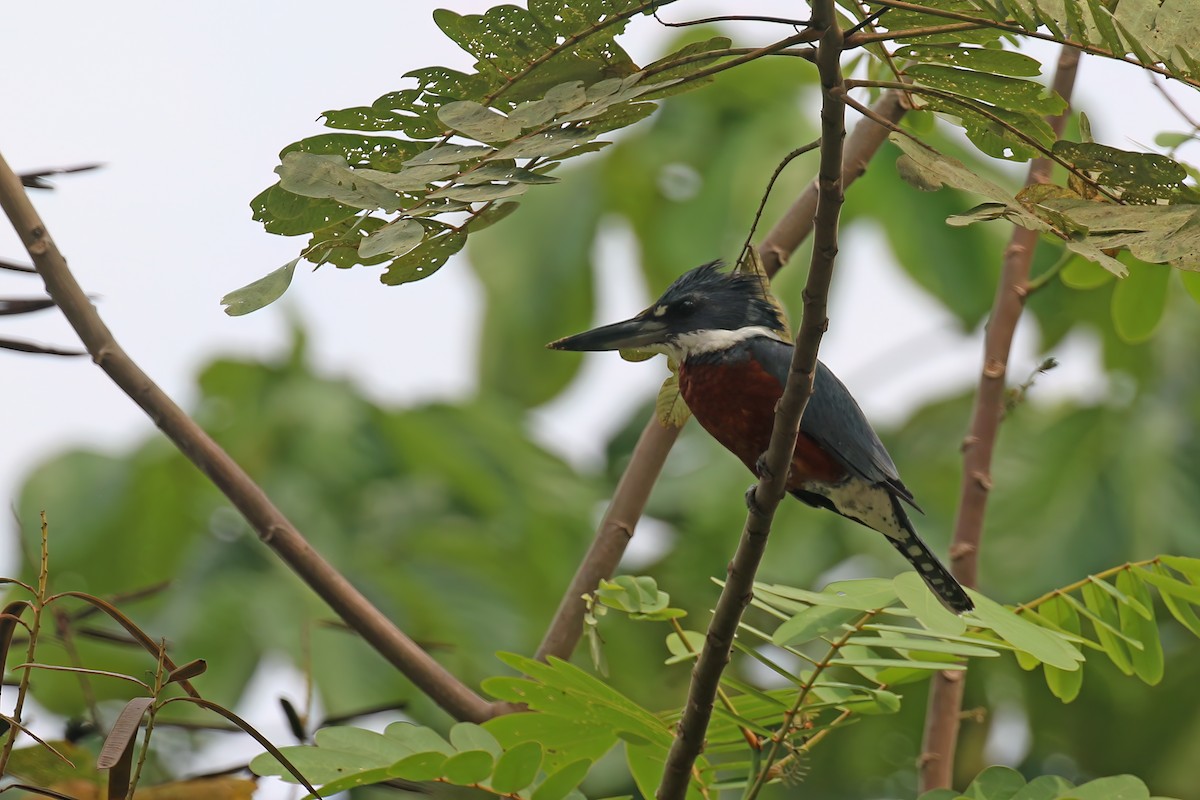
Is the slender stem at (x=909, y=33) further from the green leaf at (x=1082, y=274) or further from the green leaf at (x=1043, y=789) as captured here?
the green leaf at (x=1082, y=274)

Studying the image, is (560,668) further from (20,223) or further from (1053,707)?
(1053,707)

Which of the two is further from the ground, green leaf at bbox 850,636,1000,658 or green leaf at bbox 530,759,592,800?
green leaf at bbox 850,636,1000,658

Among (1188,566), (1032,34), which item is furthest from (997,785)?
(1032,34)

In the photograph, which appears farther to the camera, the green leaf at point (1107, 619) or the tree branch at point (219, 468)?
the green leaf at point (1107, 619)

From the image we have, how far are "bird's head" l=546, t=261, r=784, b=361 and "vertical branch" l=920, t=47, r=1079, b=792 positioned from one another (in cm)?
53

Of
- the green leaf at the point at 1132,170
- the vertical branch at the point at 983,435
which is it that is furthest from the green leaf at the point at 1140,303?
the green leaf at the point at 1132,170

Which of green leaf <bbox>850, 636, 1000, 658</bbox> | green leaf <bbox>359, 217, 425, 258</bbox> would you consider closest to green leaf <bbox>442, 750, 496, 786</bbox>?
green leaf <bbox>850, 636, 1000, 658</bbox>

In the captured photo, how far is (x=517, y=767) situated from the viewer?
1.76 m

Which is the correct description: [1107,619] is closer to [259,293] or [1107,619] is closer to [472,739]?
[472,739]

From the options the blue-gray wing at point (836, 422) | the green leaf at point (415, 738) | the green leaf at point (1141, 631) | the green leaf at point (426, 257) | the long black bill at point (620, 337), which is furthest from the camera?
the blue-gray wing at point (836, 422)

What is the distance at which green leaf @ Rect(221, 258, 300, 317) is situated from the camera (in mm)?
1308

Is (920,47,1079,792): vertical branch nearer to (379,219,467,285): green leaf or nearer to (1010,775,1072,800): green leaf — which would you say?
(1010,775,1072,800): green leaf

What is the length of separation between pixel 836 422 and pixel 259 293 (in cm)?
167

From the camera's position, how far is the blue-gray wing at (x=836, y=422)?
272 cm
